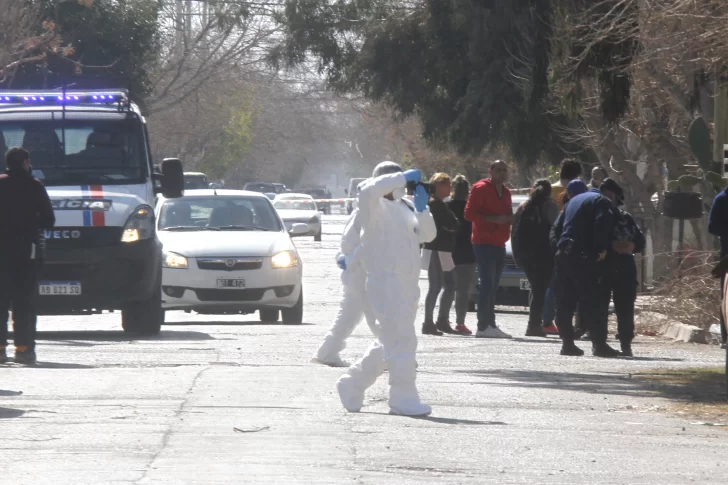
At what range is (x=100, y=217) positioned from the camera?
547 inches

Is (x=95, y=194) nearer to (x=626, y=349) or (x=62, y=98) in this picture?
(x=62, y=98)

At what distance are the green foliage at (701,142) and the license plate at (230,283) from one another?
5332 mm

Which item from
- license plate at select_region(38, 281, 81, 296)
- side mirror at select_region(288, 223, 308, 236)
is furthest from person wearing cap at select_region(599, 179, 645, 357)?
side mirror at select_region(288, 223, 308, 236)

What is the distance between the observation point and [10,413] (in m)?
8.63

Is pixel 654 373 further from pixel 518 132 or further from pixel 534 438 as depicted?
pixel 518 132

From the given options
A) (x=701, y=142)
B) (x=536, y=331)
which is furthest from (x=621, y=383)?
(x=536, y=331)

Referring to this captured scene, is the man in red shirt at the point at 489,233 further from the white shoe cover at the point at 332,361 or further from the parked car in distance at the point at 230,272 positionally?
the white shoe cover at the point at 332,361

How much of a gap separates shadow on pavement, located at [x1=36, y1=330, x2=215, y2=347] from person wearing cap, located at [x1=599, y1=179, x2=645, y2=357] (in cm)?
402

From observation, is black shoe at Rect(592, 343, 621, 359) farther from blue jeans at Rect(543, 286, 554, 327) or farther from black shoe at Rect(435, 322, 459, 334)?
black shoe at Rect(435, 322, 459, 334)

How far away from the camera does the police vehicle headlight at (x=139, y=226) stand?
1403 cm

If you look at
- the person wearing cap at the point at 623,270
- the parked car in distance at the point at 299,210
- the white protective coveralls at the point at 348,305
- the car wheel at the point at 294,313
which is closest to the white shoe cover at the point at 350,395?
the white protective coveralls at the point at 348,305

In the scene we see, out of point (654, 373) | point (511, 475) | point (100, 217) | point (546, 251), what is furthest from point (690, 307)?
point (511, 475)

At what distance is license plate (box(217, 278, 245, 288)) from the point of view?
1600cm

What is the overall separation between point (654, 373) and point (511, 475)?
505cm
